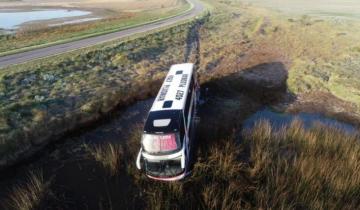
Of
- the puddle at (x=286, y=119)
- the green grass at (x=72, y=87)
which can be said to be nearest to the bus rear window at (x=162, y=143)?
the puddle at (x=286, y=119)

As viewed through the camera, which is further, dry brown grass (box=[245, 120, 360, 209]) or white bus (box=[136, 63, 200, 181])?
white bus (box=[136, 63, 200, 181])

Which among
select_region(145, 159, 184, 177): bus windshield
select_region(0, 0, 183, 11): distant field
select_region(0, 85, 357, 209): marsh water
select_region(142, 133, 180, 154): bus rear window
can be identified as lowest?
select_region(0, 85, 357, 209): marsh water

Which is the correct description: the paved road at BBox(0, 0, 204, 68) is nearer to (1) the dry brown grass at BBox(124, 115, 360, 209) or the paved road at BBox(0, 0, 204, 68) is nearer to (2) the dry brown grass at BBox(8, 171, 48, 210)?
(2) the dry brown grass at BBox(8, 171, 48, 210)

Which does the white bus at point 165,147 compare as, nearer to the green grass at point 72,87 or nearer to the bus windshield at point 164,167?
the bus windshield at point 164,167

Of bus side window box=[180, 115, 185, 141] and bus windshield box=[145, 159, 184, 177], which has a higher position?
bus side window box=[180, 115, 185, 141]

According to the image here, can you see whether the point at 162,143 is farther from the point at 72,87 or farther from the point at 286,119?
the point at 72,87

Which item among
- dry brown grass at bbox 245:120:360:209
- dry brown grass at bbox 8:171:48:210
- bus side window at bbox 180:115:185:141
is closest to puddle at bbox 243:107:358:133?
dry brown grass at bbox 245:120:360:209

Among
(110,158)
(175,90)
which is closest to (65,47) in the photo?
(175,90)
